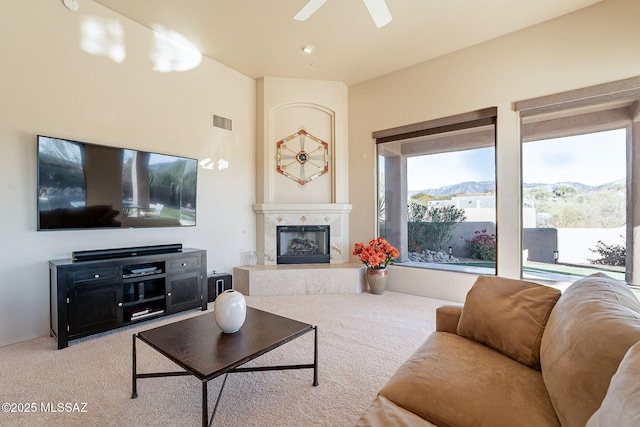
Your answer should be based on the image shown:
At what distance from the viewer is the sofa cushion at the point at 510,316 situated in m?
1.46

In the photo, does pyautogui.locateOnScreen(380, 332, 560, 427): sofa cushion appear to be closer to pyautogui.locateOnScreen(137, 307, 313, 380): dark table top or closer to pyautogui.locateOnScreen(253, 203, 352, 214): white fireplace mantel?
pyautogui.locateOnScreen(137, 307, 313, 380): dark table top

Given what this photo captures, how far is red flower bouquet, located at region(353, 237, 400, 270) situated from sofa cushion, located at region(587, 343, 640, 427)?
3.49 metres

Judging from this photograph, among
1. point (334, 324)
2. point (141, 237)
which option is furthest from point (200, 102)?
point (334, 324)

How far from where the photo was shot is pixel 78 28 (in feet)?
9.85

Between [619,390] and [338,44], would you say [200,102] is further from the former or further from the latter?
[619,390]

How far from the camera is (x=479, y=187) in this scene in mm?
4016

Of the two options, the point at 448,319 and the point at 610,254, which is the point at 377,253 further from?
the point at 610,254

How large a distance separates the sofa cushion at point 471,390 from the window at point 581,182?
2.68 metres

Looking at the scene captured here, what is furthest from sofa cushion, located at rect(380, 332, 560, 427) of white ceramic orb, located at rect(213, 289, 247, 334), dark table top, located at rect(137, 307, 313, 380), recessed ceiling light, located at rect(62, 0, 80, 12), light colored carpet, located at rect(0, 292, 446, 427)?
recessed ceiling light, located at rect(62, 0, 80, 12)

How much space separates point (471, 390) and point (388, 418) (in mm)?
394

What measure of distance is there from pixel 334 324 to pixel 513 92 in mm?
3451

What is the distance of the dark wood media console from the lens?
8.45 ft

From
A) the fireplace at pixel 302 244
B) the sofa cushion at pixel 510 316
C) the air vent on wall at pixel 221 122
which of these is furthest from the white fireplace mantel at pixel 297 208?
the sofa cushion at pixel 510 316

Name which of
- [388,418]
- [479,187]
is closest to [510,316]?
[388,418]
